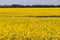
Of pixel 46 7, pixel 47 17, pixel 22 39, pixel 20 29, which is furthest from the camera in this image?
pixel 46 7

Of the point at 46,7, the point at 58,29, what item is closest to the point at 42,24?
the point at 58,29

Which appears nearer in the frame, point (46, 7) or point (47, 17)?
point (47, 17)

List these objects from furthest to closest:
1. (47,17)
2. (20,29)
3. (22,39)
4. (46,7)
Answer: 1. (46,7)
2. (47,17)
3. (20,29)
4. (22,39)

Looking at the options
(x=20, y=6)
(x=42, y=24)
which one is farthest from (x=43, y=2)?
(x=42, y=24)

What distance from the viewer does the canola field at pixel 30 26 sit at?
1.65ft

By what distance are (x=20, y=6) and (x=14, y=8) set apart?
0.06 m

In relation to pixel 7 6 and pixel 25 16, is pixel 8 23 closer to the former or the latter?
pixel 25 16

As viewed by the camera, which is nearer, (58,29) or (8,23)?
(58,29)

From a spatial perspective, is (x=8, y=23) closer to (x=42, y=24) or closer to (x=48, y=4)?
(x=42, y=24)

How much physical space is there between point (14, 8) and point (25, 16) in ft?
0.57

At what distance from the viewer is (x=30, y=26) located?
0.62m

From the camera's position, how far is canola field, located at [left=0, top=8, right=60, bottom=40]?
50 cm

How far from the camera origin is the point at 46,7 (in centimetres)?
92

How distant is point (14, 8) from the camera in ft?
3.03
